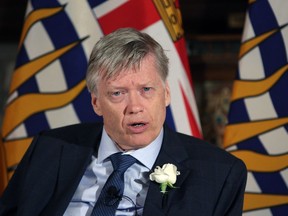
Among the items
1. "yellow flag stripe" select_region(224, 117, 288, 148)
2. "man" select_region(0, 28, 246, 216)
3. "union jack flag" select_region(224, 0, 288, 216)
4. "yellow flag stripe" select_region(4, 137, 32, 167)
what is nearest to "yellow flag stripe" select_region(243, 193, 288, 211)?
"union jack flag" select_region(224, 0, 288, 216)

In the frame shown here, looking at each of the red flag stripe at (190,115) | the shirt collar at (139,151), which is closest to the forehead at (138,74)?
the shirt collar at (139,151)

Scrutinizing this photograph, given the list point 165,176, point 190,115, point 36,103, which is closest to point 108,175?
point 165,176

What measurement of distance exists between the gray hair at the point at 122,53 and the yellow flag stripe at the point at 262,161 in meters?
0.65

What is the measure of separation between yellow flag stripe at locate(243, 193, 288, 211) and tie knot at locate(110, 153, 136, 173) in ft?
1.99

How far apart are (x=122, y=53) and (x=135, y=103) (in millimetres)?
132

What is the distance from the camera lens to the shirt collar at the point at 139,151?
174 centimetres

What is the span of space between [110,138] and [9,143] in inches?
29.0

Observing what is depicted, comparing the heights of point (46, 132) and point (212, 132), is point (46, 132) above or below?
above

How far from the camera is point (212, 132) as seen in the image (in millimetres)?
3242

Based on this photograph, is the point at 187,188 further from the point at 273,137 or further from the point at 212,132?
the point at 212,132

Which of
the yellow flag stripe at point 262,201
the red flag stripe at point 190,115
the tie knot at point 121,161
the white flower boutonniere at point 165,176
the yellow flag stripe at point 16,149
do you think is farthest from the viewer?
the yellow flag stripe at point 16,149

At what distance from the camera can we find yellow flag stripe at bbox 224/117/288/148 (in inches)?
85.3

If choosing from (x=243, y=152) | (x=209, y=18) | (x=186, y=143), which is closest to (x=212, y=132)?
(x=209, y=18)

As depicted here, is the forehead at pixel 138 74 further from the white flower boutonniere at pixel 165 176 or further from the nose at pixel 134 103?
the white flower boutonniere at pixel 165 176
